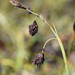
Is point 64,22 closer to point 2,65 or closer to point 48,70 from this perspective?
point 48,70

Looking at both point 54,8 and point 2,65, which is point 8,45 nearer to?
point 2,65

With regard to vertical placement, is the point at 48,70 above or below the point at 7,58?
below

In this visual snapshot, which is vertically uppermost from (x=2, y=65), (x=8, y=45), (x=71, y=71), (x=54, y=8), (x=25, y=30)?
(x=54, y=8)

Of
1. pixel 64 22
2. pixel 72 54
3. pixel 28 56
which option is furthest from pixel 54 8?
pixel 28 56

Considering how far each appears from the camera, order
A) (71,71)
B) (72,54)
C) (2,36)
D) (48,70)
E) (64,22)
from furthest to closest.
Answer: (64,22) → (2,36) → (72,54) → (48,70) → (71,71)

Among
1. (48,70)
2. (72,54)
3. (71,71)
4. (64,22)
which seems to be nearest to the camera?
(71,71)

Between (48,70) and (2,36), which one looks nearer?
(48,70)
